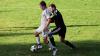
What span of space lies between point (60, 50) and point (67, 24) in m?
7.39

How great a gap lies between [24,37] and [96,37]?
3184mm

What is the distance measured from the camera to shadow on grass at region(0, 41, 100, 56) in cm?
1473

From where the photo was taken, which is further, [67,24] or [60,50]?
[67,24]

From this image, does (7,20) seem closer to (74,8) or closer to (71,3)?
(74,8)

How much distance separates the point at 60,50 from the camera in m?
15.4

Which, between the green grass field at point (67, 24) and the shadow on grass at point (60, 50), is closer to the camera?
the shadow on grass at point (60, 50)

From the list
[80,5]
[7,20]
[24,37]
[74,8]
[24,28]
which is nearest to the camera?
[24,37]

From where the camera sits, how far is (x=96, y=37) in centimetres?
1842

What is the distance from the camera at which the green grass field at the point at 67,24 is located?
50.4 ft

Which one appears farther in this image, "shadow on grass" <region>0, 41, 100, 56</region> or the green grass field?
the green grass field

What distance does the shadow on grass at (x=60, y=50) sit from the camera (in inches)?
580

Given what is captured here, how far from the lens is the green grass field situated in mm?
15367

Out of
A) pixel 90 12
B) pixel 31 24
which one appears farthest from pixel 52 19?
pixel 90 12

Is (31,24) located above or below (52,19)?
below
